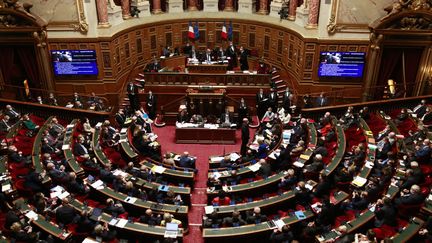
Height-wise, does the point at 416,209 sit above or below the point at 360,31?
below

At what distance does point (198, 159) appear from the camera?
15359 mm

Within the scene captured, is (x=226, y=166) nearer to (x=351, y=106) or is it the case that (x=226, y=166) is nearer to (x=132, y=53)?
(x=351, y=106)

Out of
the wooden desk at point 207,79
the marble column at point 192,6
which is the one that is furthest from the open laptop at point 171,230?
the marble column at point 192,6

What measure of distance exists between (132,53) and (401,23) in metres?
12.4

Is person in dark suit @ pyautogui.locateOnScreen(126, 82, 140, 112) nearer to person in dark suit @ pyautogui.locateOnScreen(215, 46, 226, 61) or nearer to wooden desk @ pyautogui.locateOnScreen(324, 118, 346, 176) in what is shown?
person in dark suit @ pyautogui.locateOnScreen(215, 46, 226, 61)

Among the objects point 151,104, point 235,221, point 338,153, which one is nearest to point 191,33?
point 151,104

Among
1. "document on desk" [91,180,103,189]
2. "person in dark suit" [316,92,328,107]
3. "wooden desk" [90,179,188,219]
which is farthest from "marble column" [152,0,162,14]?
"wooden desk" [90,179,188,219]

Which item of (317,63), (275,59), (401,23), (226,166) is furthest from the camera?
(275,59)

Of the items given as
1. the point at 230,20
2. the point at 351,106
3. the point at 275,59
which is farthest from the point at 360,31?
the point at 230,20

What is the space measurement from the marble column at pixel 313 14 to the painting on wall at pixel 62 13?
9762 millimetres

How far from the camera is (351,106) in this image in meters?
16.3

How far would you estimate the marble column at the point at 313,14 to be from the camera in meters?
17.4

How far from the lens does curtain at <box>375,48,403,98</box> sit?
17.1 m

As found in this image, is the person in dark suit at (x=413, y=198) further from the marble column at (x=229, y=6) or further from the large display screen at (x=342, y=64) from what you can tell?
the marble column at (x=229, y=6)
